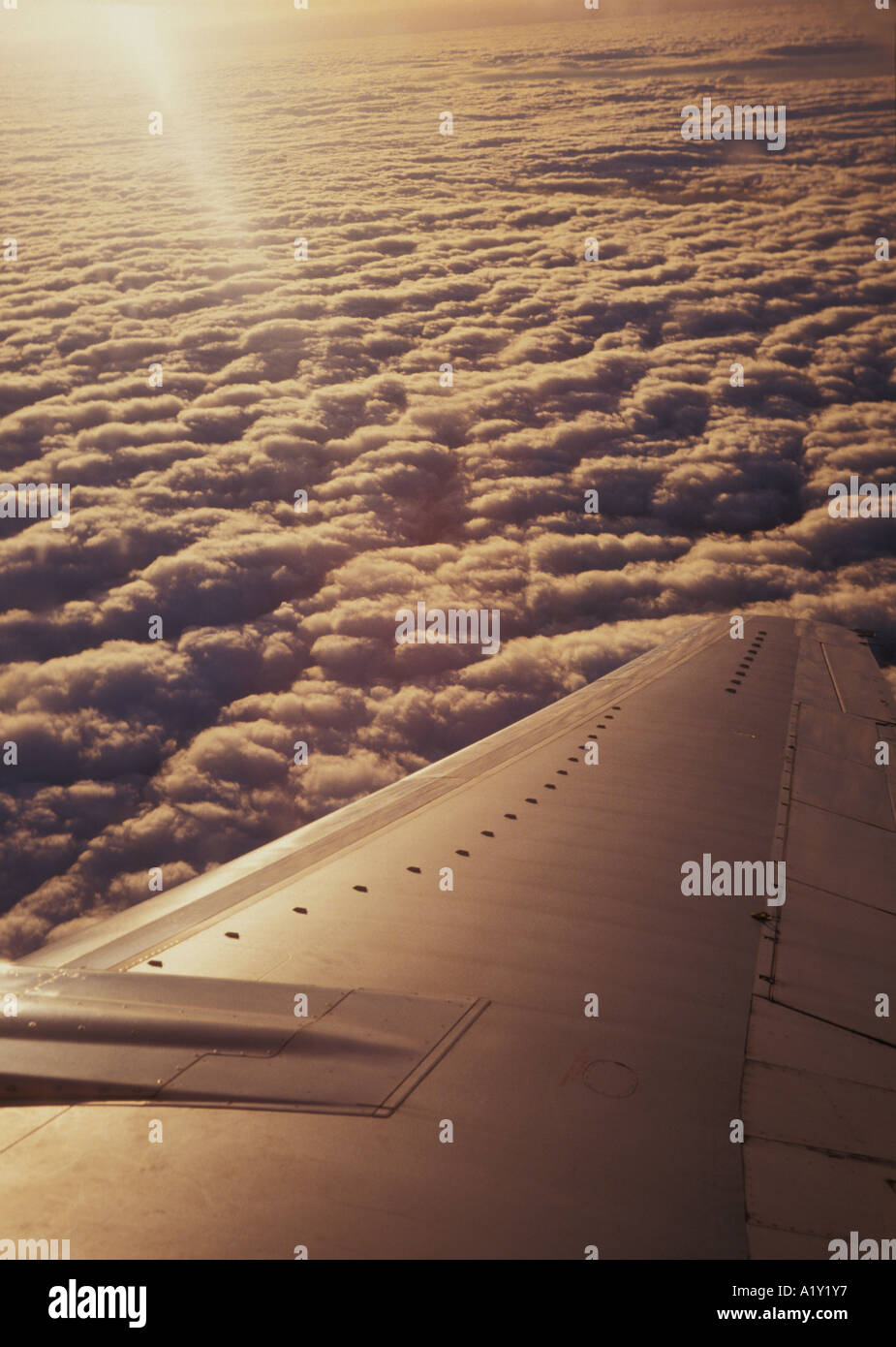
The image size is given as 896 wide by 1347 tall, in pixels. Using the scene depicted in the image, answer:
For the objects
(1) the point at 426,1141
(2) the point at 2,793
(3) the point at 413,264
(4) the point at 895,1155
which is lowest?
(2) the point at 2,793

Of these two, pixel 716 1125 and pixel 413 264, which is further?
pixel 413 264

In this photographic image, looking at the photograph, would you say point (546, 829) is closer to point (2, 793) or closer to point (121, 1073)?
point (121, 1073)

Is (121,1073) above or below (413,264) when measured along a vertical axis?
below

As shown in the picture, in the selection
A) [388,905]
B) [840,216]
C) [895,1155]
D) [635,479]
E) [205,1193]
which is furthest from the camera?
[840,216]

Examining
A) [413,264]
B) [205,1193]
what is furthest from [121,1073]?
[413,264]
